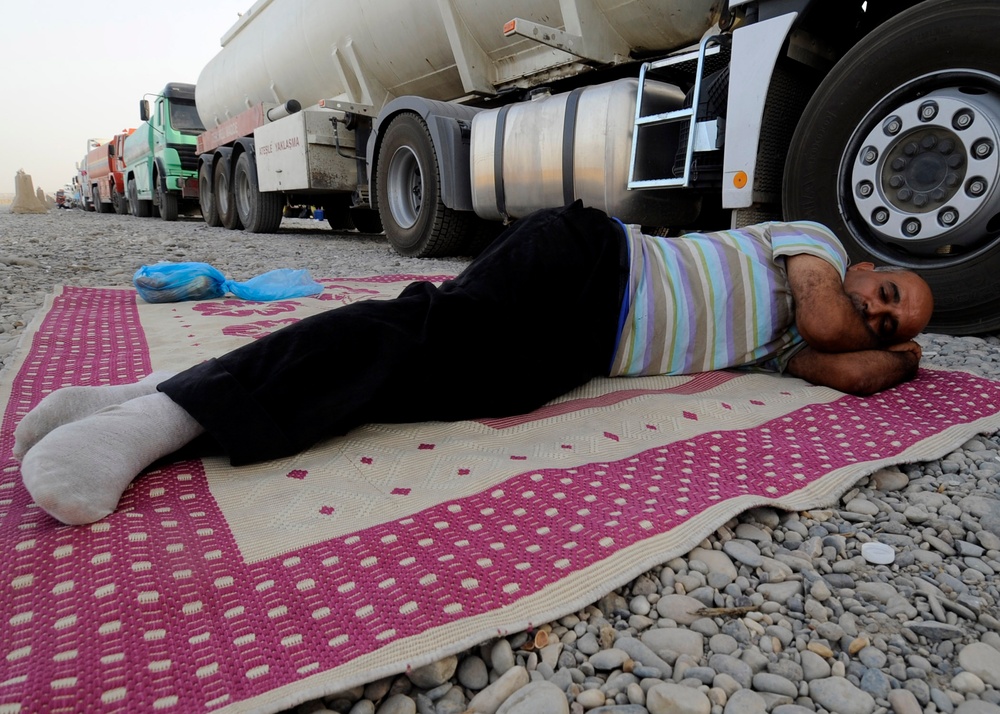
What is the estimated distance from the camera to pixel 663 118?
3688 millimetres

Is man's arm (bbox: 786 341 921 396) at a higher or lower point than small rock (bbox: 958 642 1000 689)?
higher

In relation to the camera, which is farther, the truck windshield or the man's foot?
the truck windshield

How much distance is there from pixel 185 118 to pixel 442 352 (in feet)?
44.6

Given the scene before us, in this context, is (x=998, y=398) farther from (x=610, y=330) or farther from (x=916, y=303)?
(x=610, y=330)

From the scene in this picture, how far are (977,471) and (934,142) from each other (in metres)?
1.58

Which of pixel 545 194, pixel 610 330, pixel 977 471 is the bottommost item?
pixel 977 471

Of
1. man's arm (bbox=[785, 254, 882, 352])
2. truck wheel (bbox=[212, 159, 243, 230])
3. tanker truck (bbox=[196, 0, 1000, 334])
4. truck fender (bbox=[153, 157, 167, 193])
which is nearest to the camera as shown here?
man's arm (bbox=[785, 254, 882, 352])

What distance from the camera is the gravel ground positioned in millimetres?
833

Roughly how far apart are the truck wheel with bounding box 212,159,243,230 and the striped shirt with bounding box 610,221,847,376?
9376mm

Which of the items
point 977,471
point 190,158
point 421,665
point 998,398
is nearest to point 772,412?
point 977,471

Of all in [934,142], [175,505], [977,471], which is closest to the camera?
[175,505]

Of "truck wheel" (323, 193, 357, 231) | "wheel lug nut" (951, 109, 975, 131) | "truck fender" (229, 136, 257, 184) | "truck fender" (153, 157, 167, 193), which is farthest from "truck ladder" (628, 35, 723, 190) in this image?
"truck fender" (153, 157, 167, 193)

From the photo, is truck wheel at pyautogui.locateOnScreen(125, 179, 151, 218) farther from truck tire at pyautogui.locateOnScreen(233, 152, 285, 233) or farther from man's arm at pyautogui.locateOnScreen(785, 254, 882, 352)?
man's arm at pyautogui.locateOnScreen(785, 254, 882, 352)

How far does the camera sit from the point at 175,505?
117cm
